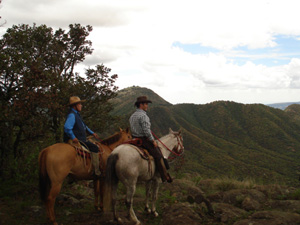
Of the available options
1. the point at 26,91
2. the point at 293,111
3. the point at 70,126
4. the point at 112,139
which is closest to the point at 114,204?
the point at 112,139

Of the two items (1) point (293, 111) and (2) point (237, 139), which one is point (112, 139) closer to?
(2) point (237, 139)

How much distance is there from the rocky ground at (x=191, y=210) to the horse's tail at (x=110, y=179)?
56 cm

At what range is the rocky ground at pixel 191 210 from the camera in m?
5.89

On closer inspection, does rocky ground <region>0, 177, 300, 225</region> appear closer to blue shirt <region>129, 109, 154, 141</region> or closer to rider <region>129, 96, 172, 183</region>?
rider <region>129, 96, 172, 183</region>

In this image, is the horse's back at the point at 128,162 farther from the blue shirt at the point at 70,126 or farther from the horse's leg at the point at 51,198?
the horse's leg at the point at 51,198

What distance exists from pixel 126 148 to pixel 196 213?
2.59m

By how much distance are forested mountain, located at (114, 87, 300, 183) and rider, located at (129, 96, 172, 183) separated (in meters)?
35.6

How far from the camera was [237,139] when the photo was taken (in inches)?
3575

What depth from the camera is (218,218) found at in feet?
20.9

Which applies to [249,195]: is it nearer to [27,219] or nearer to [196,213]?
[196,213]

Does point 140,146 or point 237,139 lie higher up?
point 140,146

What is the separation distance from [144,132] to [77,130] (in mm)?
1745

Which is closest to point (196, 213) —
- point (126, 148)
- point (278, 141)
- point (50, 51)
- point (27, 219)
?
point (126, 148)

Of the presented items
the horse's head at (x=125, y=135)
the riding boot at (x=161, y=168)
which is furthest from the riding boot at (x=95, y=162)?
the riding boot at (x=161, y=168)
